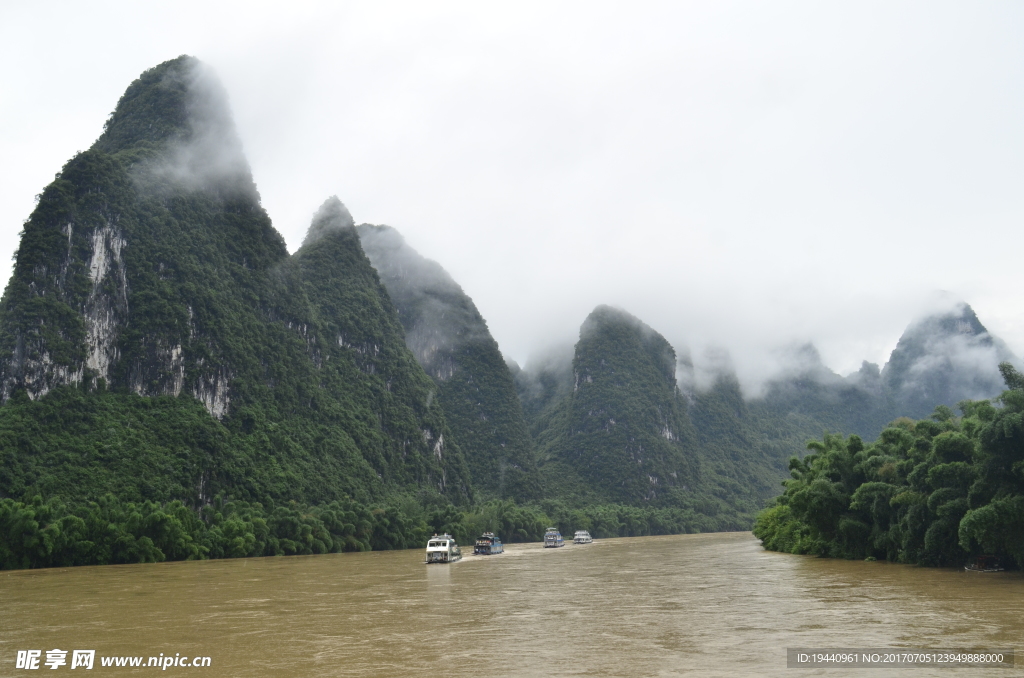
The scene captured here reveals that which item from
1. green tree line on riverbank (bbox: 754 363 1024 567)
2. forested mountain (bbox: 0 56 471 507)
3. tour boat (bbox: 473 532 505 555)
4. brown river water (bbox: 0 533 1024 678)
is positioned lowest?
tour boat (bbox: 473 532 505 555)

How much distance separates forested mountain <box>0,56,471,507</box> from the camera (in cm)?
7162

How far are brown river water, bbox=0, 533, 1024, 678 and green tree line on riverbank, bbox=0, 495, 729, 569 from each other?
388 inches

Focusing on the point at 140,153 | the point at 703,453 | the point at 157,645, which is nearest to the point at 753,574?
the point at 157,645

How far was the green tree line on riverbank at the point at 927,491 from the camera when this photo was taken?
27922mm

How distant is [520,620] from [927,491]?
2136cm

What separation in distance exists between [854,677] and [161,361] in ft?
274

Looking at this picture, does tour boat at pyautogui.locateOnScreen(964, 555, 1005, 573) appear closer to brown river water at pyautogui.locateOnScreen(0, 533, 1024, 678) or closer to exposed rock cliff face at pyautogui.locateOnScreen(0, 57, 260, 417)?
brown river water at pyautogui.locateOnScreen(0, 533, 1024, 678)

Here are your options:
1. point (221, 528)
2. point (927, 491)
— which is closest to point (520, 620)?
point (927, 491)

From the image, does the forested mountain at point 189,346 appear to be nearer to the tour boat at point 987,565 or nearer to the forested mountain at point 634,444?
the forested mountain at point 634,444

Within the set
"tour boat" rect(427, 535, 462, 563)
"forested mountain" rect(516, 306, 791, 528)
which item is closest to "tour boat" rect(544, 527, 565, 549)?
"tour boat" rect(427, 535, 462, 563)

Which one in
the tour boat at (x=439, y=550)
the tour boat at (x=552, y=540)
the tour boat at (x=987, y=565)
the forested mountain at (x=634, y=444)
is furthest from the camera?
the forested mountain at (x=634, y=444)

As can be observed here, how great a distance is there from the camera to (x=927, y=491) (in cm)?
3447

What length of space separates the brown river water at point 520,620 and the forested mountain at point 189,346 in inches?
1449
